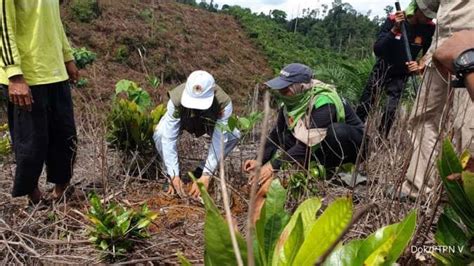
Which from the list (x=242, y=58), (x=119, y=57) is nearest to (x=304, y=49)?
(x=242, y=58)

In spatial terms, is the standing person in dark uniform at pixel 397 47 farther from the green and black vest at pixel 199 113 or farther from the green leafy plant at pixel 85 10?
the green leafy plant at pixel 85 10

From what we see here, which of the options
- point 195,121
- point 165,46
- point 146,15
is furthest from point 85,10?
point 195,121

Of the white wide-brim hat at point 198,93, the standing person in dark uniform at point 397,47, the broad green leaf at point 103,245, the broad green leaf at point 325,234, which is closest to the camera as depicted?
the broad green leaf at point 325,234

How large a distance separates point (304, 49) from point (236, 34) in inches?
121

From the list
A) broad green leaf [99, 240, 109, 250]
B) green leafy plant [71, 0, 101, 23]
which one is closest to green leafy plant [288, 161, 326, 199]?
broad green leaf [99, 240, 109, 250]

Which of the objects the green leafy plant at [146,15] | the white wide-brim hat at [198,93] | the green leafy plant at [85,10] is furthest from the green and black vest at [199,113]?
the green leafy plant at [146,15]

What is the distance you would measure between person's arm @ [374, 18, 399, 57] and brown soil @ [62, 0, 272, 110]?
7.85 metres

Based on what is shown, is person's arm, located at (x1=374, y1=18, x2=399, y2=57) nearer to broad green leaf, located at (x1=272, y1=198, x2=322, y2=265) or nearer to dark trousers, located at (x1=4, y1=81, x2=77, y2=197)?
dark trousers, located at (x1=4, y1=81, x2=77, y2=197)

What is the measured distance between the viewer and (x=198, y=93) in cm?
285

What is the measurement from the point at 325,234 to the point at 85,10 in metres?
15.2

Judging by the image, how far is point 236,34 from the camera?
21266mm

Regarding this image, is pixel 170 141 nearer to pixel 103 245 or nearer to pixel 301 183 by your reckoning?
pixel 301 183

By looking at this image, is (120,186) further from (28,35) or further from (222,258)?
(222,258)

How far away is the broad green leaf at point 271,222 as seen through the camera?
937 mm
